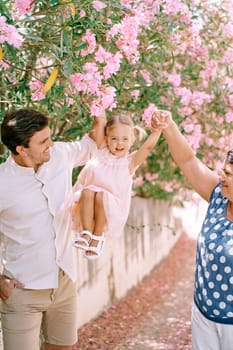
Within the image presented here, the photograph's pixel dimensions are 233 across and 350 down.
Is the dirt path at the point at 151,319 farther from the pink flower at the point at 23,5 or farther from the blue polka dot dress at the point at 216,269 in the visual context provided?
the pink flower at the point at 23,5

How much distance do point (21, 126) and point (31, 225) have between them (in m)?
0.50

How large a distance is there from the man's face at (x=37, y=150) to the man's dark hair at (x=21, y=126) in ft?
0.07

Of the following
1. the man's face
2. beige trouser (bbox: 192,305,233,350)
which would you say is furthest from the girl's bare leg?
beige trouser (bbox: 192,305,233,350)

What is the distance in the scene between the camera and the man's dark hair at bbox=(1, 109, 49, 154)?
340cm

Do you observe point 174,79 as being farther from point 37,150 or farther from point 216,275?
point 216,275

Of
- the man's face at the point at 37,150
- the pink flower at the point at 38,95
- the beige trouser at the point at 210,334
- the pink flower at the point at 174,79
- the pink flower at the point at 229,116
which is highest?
the pink flower at the point at 174,79

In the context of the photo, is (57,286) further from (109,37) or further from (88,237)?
(109,37)

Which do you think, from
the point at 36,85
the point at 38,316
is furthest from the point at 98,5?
the point at 38,316

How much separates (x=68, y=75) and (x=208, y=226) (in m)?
1.04

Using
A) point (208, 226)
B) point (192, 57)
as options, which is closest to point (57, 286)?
point (208, 226)

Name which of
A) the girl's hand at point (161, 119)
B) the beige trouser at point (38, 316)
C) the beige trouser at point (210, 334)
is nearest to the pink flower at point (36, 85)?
the girl's hand at point (161, 119)

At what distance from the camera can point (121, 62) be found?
418 cm

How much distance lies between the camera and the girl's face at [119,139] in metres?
3.81

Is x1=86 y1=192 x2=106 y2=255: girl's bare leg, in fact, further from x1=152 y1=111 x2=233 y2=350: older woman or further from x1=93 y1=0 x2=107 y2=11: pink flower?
x1=93 y1=0 x2=107 y2=11: pink flower
